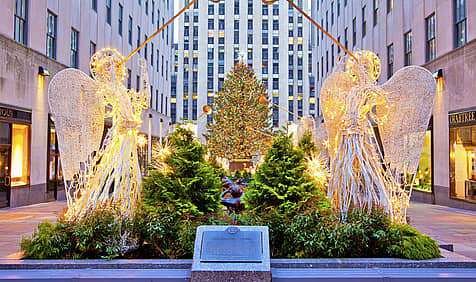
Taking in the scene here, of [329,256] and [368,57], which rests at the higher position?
[368,57]

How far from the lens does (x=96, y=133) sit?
24.1 feet

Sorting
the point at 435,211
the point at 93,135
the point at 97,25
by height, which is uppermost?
the point at 97,25

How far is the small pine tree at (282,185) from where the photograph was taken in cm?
710

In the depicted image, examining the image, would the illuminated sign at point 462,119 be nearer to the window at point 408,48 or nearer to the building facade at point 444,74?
the building facade at point 444,74

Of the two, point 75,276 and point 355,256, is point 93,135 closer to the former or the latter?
point 75,276

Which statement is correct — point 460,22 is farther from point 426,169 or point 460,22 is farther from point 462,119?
point 426,169

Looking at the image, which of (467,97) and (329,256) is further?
(467,97)

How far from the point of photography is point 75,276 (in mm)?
5148

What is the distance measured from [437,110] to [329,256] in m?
13.1

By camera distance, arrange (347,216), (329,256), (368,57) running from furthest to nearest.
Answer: (368,57)
(347,216)
(329,256)

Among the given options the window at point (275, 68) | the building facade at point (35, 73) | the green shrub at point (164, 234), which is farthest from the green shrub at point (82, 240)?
the window at point (275, 68)

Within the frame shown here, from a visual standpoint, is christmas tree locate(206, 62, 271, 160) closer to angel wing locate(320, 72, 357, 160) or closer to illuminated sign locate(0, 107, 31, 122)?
illuminated sign locate(0, 107, 31, 122)

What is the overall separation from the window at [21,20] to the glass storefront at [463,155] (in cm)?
1845

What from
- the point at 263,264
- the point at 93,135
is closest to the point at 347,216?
the point at 263,264
